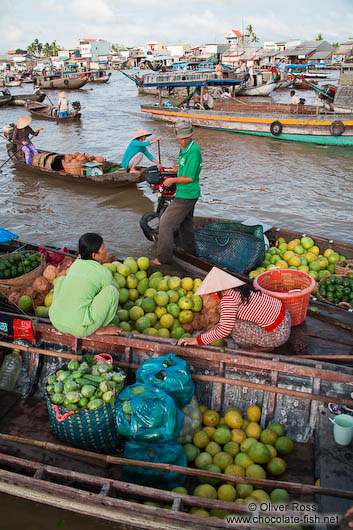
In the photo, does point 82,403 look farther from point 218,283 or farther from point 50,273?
point 50,273

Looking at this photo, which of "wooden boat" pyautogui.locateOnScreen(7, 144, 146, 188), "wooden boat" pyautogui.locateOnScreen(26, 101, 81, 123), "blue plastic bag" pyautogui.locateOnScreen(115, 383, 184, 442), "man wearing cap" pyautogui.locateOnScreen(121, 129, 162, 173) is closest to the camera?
"blue plastic bag" pyautogui.locateOnScreen(115, 383, 184, 442)

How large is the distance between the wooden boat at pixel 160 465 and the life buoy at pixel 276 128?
15947 mm

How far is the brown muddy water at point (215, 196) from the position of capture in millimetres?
9258

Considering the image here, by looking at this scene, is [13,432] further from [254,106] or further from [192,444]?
[254,106]

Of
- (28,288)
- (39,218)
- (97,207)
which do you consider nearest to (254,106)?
(97,207)

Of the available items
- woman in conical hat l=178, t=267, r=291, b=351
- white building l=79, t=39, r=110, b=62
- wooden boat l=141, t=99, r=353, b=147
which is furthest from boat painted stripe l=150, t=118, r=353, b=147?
white building l=79, t=39, r=110, b=62

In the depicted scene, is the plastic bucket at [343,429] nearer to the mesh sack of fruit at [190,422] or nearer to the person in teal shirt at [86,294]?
the mesh sack of fruit at [190,422]

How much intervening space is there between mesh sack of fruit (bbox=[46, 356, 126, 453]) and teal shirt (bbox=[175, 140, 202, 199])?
316cm

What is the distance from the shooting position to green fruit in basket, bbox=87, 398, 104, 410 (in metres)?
3.23

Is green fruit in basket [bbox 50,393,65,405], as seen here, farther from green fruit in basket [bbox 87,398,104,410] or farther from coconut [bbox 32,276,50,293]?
coconut [bbox 32,276,50,293]

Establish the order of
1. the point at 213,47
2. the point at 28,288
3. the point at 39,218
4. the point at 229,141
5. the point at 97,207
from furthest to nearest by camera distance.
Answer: the point at 213,47, the point at 229,141, the point at 97,207, the point at 39,218, the point at 28,288

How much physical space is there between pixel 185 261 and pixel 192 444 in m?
3.15

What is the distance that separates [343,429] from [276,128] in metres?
16.6

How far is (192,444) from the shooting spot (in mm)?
3445
